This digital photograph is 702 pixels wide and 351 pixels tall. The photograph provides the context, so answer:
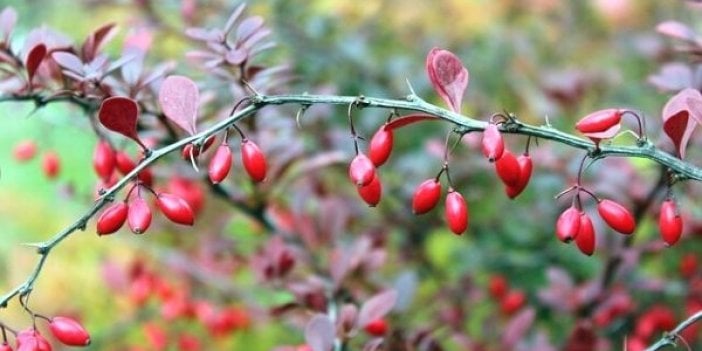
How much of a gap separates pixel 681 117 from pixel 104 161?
0.72m

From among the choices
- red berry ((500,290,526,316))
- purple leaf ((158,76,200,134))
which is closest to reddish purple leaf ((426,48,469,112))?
purple leaf ((158,76,200,134))

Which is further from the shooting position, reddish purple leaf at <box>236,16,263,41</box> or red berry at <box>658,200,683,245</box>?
reddish purple leaf at <box>236,16,263,41</box>

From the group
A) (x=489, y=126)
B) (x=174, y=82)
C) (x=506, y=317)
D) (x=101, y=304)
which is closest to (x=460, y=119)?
(x=489, y=126)

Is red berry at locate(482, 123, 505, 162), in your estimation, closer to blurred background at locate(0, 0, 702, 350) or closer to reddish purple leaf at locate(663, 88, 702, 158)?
reddish purple leaf at locate(663, 88, 702, 158)

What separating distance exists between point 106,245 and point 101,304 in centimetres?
43

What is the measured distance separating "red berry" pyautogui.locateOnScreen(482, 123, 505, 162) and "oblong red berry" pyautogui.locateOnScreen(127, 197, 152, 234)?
35 centimetres

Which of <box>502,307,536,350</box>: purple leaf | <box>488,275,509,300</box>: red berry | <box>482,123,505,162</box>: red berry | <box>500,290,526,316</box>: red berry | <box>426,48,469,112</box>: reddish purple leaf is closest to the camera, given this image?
<box>482,123,505,162</box>: red berry

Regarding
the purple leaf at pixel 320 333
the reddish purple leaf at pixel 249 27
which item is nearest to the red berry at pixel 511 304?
the purple leaf at pixel 320 333

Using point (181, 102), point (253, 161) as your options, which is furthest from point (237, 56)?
point (253, 161)

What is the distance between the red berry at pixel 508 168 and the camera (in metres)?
1.04

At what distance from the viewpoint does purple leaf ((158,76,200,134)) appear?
3.77 ft

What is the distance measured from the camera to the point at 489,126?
102 cm

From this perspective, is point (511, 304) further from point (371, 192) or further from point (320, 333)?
point (371, 192)

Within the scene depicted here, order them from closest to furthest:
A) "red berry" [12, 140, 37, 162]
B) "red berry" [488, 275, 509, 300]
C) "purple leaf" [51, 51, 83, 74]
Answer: "purple leaf" [51, 51, 83, 74], "red berry" [12, 140, 37, 162], "red berry" [488, 275, 509, 300]
